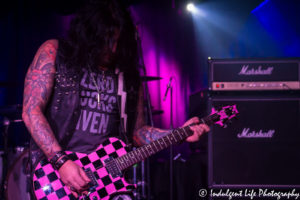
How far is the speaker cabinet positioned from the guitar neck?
0.35 m

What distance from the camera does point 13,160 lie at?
135 inches

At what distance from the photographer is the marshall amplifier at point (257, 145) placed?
2.56 metres

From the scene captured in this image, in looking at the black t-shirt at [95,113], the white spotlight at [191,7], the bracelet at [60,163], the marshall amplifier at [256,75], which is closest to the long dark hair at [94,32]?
the black t-shirt at [95,113]

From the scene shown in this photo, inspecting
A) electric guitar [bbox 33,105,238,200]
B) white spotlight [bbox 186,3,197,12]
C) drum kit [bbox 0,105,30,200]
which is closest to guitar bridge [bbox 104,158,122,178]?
electric guitar [bbox 33,105,238,200]

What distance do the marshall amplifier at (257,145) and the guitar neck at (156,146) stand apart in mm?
354

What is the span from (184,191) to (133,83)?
139 cm

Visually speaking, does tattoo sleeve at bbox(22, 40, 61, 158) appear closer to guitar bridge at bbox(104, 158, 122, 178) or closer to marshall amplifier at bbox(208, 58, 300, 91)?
guitar bridge at bbox(104, 158, 122, 178)

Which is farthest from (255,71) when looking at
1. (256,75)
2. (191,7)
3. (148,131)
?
(191,7)

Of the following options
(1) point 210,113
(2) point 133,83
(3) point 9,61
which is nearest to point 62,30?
(3) point 9,61

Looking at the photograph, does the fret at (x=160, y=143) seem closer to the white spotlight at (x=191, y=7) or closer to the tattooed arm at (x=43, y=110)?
the tattooed arm at (x=43, y=110)

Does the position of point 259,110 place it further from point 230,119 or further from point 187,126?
point 187,126

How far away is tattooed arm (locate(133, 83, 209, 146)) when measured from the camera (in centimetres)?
228

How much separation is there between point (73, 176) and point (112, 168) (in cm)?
36

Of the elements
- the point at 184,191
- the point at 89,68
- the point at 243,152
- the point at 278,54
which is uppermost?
the point at 278,54
